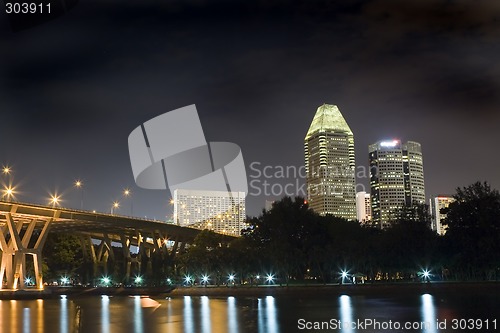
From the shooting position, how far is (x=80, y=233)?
11844 cm

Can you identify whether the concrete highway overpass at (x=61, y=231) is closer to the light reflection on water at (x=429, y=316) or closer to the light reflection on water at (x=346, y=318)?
the light reflection on water at (x=346, y=318)

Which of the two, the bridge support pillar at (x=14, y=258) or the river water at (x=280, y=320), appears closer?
the river water at (x=280, y=320)

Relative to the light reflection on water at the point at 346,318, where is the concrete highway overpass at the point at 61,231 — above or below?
above

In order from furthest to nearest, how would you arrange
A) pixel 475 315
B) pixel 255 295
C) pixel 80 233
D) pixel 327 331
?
pixel 80 233 < pixel 255 295 < pixel 475 315 < pixel 327 331

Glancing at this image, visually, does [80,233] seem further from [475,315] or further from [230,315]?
[475,315]

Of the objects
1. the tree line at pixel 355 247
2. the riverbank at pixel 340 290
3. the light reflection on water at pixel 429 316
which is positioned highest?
the tree line at pixel 355 247

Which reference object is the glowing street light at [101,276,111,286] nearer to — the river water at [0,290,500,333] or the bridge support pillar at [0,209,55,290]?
the bridge support pillar at [0,209,55,290]

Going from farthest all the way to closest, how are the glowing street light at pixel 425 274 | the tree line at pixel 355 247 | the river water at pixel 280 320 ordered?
the glowing street light at pixel 425 274
the tree line at pixel 355 247
the river water at pixel 280 320

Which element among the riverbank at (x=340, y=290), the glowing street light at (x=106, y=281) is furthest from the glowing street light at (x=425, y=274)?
the glowing street light at (x=106, y=281)

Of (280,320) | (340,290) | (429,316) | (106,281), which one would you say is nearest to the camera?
(280,320)

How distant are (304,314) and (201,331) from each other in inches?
449

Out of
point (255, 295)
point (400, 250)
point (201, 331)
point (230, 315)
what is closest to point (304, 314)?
point (230, 315)

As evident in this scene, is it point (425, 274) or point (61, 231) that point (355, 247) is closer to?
point (425, 274)

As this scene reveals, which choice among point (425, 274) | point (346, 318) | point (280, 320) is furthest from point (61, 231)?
point (346, 318)
